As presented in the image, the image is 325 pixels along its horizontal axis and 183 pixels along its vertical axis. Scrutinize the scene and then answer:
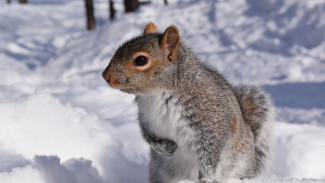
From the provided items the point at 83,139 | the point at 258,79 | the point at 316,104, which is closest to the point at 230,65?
the point at 258,79

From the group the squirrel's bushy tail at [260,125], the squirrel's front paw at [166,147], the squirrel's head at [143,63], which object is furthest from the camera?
the squirrel's bushy tail at [260,125]

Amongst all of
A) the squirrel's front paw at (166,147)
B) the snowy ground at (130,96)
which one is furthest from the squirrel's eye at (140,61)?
the snowy ground at (130,96)

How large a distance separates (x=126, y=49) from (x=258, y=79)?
3208mm

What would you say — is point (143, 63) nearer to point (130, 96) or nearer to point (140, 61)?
point (140, 61)

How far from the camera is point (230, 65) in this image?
5410 mm

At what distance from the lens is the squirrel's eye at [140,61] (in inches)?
74.0

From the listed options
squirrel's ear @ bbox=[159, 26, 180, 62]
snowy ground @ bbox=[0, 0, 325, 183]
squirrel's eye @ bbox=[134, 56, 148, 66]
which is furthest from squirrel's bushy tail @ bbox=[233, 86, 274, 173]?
squirrel's eye @ bbox=[134, 56, 148, 66]

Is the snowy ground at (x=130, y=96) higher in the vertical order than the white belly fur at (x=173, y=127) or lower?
lower

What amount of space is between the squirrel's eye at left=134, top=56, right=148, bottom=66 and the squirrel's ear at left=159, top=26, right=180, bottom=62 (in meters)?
0.12

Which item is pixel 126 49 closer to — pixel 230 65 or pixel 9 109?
pixel 9 109

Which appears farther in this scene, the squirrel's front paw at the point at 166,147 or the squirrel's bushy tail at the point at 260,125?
the squirrel's bushy tail at the point at 260,125

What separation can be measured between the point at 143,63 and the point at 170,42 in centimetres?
18

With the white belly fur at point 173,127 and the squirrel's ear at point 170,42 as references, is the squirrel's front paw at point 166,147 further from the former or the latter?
the squirrel's ear at point 170,42

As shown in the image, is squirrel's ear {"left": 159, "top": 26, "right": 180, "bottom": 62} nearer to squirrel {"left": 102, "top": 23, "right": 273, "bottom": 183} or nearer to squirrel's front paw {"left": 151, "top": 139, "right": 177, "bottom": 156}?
squirrel {"left": 102, "top": 23, "right": 273, "bottom": 183}
